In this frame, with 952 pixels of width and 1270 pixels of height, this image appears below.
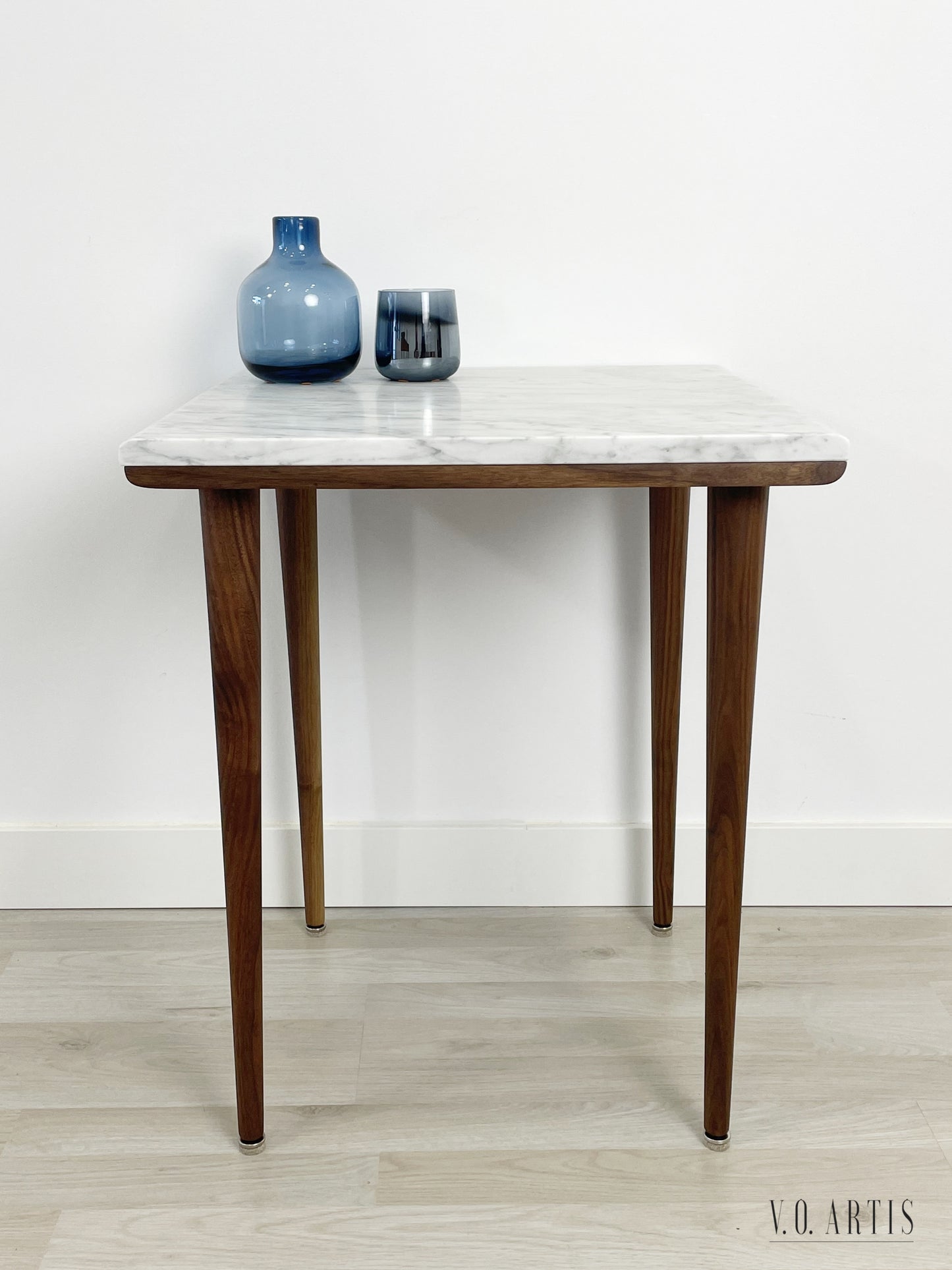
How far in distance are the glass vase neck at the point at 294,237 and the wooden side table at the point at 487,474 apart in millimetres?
143

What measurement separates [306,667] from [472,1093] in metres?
0.52

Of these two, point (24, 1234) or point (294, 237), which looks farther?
point (294, 237)

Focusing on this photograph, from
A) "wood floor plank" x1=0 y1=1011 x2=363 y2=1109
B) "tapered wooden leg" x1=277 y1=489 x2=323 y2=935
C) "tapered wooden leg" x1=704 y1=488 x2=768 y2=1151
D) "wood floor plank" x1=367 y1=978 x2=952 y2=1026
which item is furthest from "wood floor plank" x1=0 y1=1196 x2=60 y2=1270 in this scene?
"tapered wooden leg" x1=704 y1=488 x2=768 y2=1151

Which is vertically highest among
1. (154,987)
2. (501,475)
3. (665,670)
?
(501,475)

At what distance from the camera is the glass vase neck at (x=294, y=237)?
1.21 metres

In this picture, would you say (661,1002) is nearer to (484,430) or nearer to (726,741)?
(726,741)

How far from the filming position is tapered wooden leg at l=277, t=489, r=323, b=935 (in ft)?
4.40

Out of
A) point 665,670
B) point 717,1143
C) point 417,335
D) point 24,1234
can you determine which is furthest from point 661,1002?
point 417,335

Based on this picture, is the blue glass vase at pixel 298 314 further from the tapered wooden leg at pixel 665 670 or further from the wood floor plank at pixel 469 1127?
the wood floor plank at pixel 469 1127

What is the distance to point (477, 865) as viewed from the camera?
154 centimetres

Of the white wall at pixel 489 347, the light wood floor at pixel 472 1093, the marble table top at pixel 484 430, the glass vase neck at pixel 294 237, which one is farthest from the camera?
the white wall at pixel 489 347

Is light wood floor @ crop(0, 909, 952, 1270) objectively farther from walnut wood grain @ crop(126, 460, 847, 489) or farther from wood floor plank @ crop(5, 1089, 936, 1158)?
walnut wood grain @ crop(126, 460, 847, 489)

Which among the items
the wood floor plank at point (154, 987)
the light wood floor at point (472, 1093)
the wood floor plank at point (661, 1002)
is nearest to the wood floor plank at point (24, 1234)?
the light wood floor at point (472, 1093)

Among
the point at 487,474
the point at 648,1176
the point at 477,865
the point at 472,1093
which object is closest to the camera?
the point at 487,474
